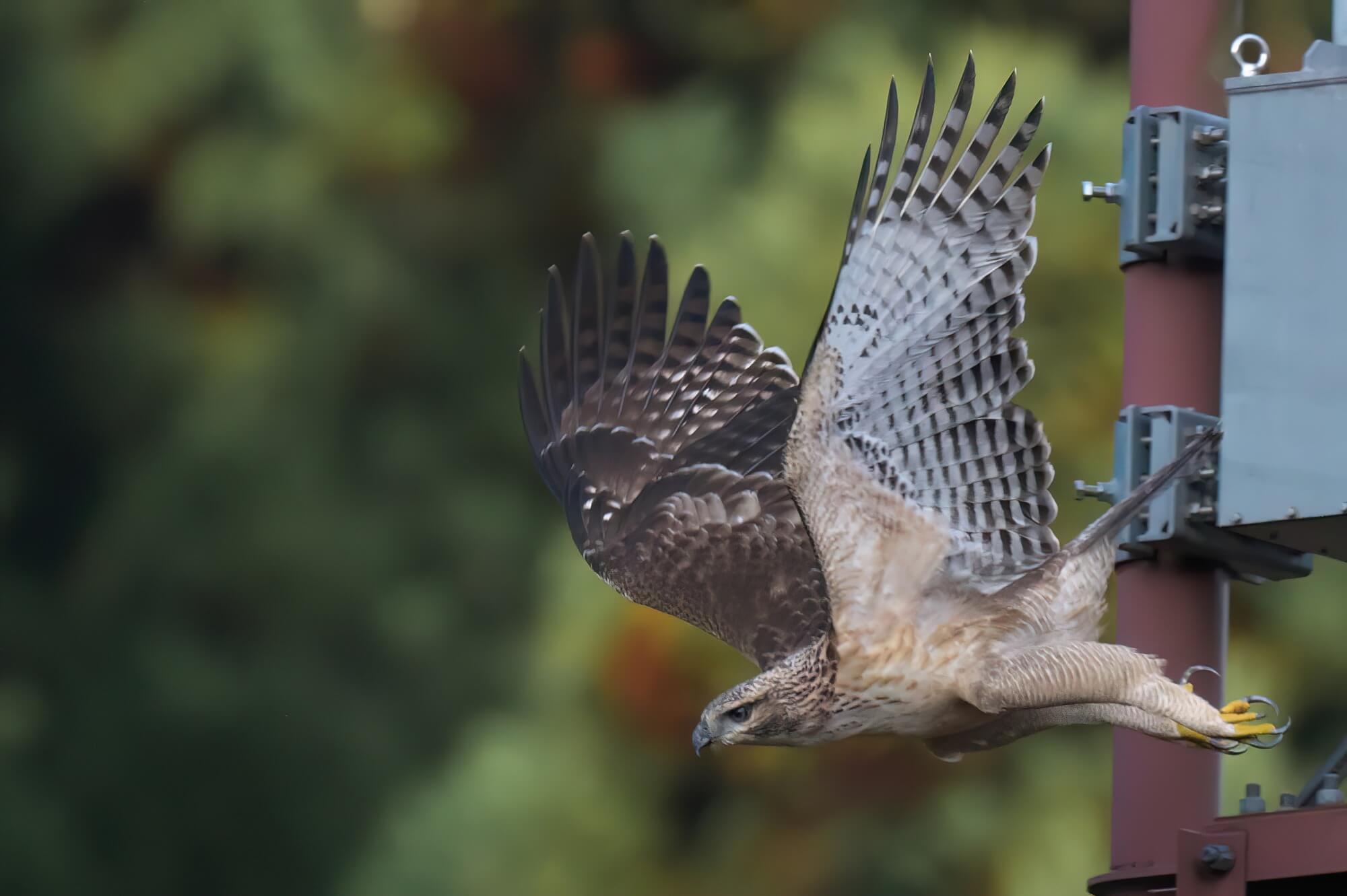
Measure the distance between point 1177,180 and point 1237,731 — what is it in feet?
3.44

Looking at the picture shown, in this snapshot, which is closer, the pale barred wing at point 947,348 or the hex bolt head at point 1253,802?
the hex bolt head at point 1253,802

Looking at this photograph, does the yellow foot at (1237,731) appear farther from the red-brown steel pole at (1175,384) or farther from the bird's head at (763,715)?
the bird's head at (763,715)

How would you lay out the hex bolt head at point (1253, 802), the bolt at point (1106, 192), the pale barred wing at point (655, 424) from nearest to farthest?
the hex bolt head at point (1253, 802) → the bolt at point (1106, 192) → the pale barred wing at point (655, 424)

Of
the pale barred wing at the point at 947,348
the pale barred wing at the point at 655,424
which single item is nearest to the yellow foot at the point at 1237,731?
the pale barred wing at the point at 947,348

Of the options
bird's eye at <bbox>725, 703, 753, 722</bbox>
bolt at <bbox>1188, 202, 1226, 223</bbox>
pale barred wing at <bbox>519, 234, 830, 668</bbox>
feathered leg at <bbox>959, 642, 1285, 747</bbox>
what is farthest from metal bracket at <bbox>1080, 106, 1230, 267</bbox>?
Answer: pale barred wing at <bbox>519, 234, 830, 668</bbox>

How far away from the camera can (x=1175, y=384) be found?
4543 millimetres

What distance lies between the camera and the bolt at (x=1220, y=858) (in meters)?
3.94

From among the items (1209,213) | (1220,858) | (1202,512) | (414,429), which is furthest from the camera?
(414,429)

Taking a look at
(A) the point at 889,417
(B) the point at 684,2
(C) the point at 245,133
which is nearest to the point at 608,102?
(B) the point at 684,2

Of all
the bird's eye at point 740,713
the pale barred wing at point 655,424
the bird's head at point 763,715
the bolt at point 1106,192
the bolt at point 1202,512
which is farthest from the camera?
the pale barred wing at point 655,424

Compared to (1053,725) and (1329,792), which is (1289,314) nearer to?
A: (1329,792)

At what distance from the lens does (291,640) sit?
11.4m

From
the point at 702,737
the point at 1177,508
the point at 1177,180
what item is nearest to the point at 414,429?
the point at 702,737

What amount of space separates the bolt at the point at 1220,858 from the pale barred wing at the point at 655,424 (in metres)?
2.76
